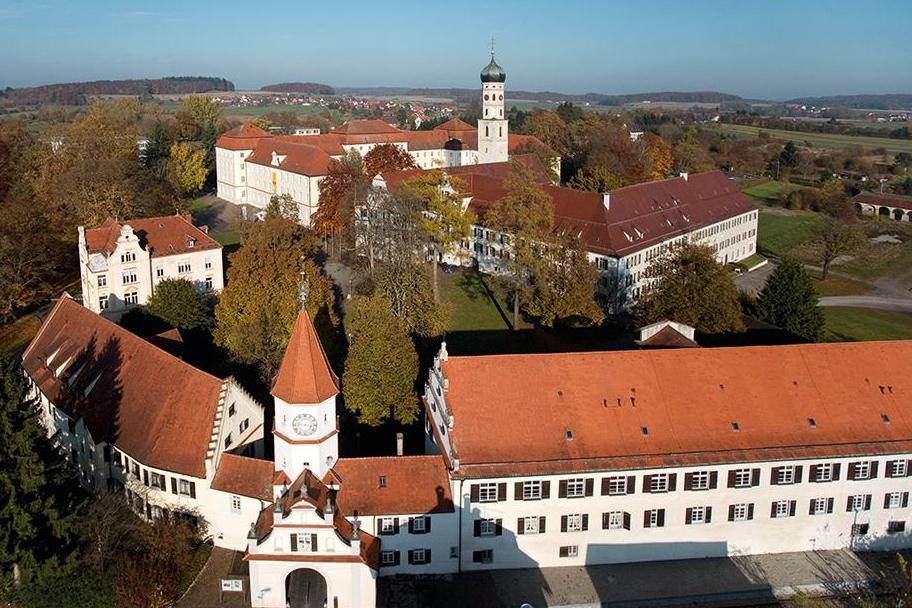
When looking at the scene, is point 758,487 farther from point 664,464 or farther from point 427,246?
point 427,246

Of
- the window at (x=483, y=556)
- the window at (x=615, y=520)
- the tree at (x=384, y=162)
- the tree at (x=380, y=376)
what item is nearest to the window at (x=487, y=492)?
the window at (x=483, y=556)

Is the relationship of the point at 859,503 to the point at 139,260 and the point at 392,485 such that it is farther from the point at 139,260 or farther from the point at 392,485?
the point at 139,260

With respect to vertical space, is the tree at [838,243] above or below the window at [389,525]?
above

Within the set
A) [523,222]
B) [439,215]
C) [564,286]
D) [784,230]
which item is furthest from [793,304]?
[784,230]

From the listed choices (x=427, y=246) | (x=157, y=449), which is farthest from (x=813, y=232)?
(x=157, y=449)

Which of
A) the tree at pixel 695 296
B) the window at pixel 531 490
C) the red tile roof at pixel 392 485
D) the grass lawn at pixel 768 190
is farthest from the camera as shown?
the grass lawn at pixel 768 190

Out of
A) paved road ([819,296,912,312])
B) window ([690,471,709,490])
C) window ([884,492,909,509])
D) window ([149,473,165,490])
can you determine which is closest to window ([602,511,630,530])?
window ([690,471,709,490])

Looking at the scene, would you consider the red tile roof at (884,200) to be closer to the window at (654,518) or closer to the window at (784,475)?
the window at (784,475)
